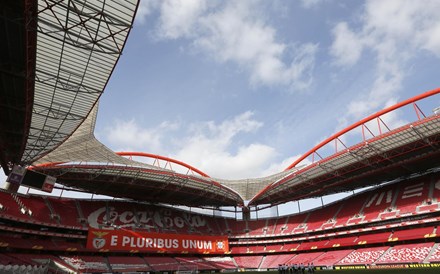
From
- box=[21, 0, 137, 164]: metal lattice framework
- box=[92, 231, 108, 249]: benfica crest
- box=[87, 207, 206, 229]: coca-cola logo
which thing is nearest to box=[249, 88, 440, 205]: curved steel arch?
box=[87, 207, 206, 229]: coca-cola logo

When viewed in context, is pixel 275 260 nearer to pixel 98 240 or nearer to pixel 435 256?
pixel 435 256

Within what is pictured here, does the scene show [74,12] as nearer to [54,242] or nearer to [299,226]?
[54,242]

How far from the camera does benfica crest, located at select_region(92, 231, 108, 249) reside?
4353cm

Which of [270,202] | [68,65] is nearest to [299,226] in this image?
[270,202]

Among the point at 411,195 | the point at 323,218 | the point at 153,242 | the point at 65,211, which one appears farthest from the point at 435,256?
the point at 65,211

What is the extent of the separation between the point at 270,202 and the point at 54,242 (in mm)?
37957

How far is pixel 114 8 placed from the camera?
16938mm

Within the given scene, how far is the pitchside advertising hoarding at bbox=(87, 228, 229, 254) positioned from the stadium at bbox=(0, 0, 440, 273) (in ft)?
0.52

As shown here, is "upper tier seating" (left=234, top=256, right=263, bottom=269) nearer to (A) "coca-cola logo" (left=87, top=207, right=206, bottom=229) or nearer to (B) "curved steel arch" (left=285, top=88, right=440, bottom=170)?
(A) "coca-cola logo" (left=87, top=207, right=206, bottom=229)

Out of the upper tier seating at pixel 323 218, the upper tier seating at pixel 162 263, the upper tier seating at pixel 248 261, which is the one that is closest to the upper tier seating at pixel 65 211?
the upper tier seating at pixel 162 263

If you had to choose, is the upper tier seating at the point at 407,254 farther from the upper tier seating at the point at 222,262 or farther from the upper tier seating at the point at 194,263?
the upper tier seating at the point at 194,263

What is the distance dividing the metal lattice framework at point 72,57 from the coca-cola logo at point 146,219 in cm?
2017

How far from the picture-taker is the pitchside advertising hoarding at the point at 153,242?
144ft

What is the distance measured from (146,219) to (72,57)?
124ft
